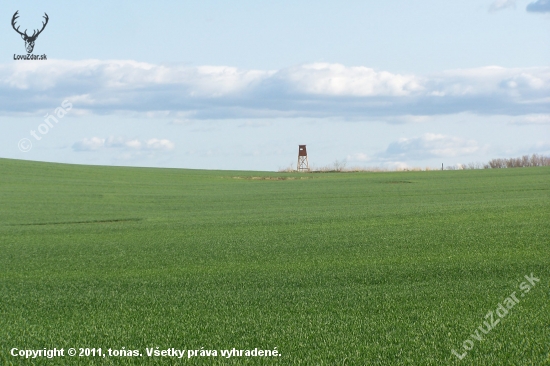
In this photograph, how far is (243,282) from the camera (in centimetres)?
912

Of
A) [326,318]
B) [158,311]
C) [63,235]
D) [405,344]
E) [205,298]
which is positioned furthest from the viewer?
[63,235]

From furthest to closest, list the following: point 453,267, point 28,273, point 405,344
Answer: point 28,273 < point 453,267 < point 405,344

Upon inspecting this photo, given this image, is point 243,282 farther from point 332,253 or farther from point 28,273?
point 28,273

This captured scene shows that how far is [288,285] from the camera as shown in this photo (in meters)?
8.77

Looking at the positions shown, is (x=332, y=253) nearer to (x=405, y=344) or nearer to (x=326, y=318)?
(x=326, y=318)

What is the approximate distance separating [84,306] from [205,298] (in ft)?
5.15

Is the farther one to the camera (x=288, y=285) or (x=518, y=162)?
(x=518, y=162)

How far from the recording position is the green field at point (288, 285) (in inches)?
231

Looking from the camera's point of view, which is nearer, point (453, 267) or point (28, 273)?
point (453, 267)

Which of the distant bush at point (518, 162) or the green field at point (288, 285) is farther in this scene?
the distant bush at point (518, 162)

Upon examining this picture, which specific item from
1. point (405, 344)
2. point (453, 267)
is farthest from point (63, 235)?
point (405, 344)

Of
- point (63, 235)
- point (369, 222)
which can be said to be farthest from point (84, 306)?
point (369, 222)

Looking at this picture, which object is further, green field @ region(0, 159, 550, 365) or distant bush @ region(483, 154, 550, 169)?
distant bush @ region(483, 154, 550, 169)

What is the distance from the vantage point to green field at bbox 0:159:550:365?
19.2 ft
